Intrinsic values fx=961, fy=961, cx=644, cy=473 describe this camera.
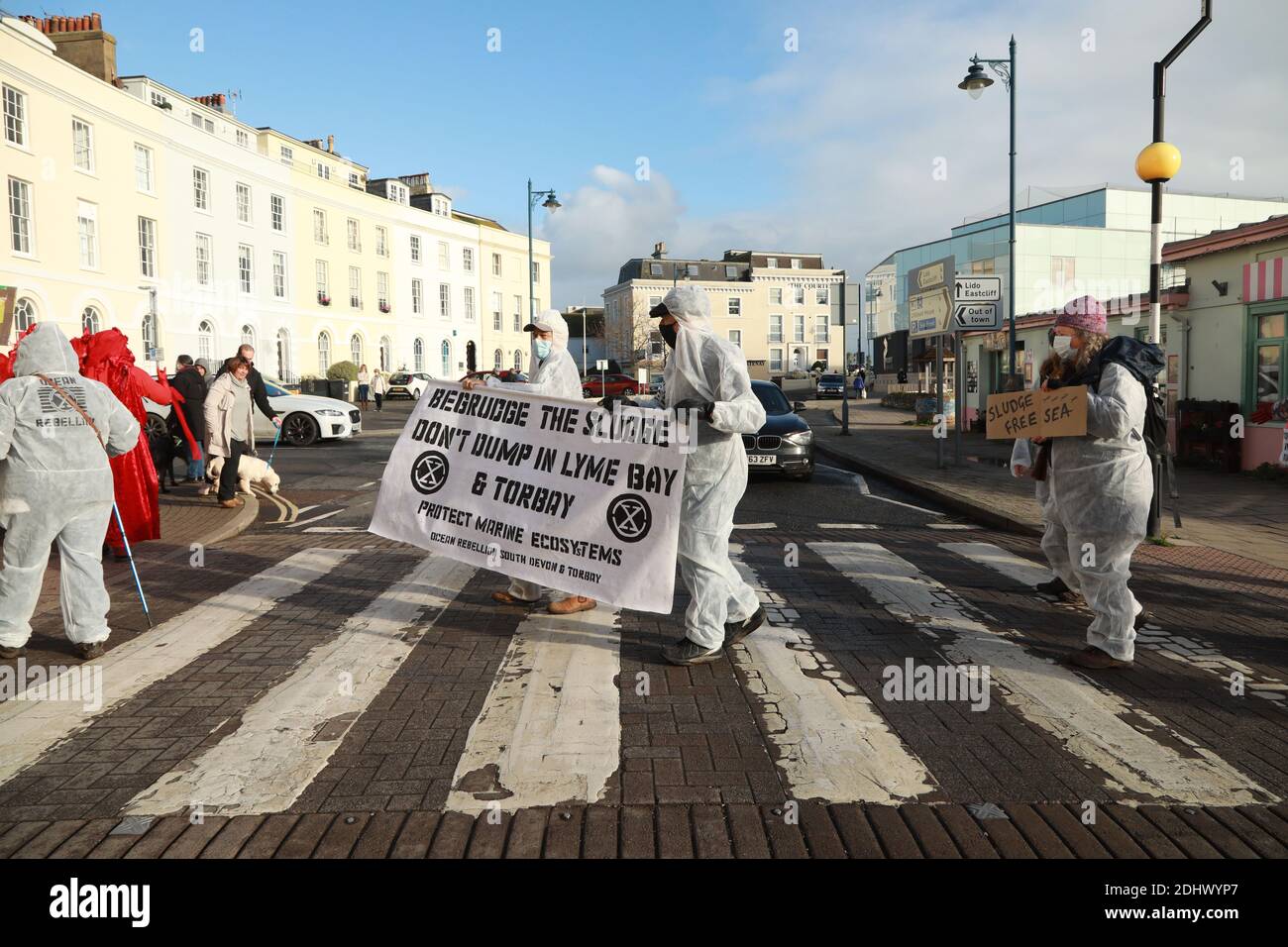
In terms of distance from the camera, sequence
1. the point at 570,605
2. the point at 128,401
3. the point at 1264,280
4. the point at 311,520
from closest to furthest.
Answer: the point at 570,605 → the point at 128,401 → the point at 311,520 → the point at 1264,280

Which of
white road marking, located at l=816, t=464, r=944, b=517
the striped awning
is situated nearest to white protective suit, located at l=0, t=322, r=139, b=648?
white road marking, located at l=816, t=464, r=944, b=517

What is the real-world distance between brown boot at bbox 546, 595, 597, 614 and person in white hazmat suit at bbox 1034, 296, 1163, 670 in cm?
308

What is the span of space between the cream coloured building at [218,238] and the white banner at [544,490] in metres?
10.5

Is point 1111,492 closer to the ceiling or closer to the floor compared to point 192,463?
closer to the ceiling

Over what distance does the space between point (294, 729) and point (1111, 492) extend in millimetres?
4331

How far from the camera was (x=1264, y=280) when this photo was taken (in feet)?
47.9

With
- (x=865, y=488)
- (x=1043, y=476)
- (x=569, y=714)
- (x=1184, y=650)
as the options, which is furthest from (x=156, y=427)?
(x=1184, y=650)

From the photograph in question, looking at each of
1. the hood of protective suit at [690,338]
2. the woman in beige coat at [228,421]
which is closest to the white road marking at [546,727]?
the hood of protective suit at [690,338]

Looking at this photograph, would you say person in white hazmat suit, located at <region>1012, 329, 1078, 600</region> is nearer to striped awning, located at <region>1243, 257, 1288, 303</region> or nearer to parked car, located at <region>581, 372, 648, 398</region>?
striped awning, located at <region>1243, 257, 1288, 303</region>

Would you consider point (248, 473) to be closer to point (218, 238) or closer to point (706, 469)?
point (706, 469)

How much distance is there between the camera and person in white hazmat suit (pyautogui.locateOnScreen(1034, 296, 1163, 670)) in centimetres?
516

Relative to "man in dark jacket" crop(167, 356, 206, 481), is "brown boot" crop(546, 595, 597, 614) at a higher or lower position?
lower

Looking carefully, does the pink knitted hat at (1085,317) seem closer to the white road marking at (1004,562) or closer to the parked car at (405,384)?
the white road marking at (1004,562)
